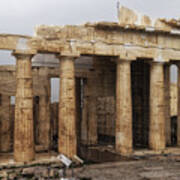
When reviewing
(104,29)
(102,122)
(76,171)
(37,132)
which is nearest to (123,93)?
(104,29)

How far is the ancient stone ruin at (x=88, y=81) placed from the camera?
1477 cm

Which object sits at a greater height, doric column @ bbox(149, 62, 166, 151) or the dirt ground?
doric column @ bbox(149, 62, 166, 151)

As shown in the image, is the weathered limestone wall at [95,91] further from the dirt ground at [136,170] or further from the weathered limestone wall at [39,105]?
the dirt ground at [136,170]

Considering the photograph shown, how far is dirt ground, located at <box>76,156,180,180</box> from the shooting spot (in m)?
12.8

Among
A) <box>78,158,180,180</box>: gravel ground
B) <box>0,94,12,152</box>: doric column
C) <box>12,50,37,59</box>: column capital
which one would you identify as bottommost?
<box>78,158,180,180</box>: gravel ground

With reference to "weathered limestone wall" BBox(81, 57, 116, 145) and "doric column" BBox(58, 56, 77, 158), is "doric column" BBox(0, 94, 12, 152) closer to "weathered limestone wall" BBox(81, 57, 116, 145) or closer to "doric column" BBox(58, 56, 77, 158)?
"doric column" BBox(58, 56, 77, 158)

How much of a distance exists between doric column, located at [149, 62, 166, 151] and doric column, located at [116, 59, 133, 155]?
68.1 inches

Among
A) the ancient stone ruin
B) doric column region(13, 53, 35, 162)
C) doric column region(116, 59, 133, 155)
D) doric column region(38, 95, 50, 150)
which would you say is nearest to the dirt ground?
doric column region(116, 59, 133, 155)

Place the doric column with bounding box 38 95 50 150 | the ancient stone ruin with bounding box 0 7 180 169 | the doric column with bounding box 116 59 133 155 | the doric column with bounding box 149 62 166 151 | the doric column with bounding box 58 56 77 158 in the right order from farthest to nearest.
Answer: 1. the doric column with bounding box 38 95 50 150
2. the doric column with bounding box 149 62 166 151
3. the doric column with bounding box 116 59 133 155
4. the doric column with bounding box 58 56 77 158
5. the ancient stone ruin with bounding box 0 7 180 169

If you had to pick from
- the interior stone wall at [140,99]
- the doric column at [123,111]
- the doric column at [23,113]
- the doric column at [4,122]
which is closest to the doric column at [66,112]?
the doric column at [23,113]

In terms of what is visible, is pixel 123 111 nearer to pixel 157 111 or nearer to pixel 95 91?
pixel 157 111

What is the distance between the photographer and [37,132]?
2069 centimetres

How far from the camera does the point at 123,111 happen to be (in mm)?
17219

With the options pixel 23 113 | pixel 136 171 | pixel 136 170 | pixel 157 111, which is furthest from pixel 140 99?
pixel 23 113
